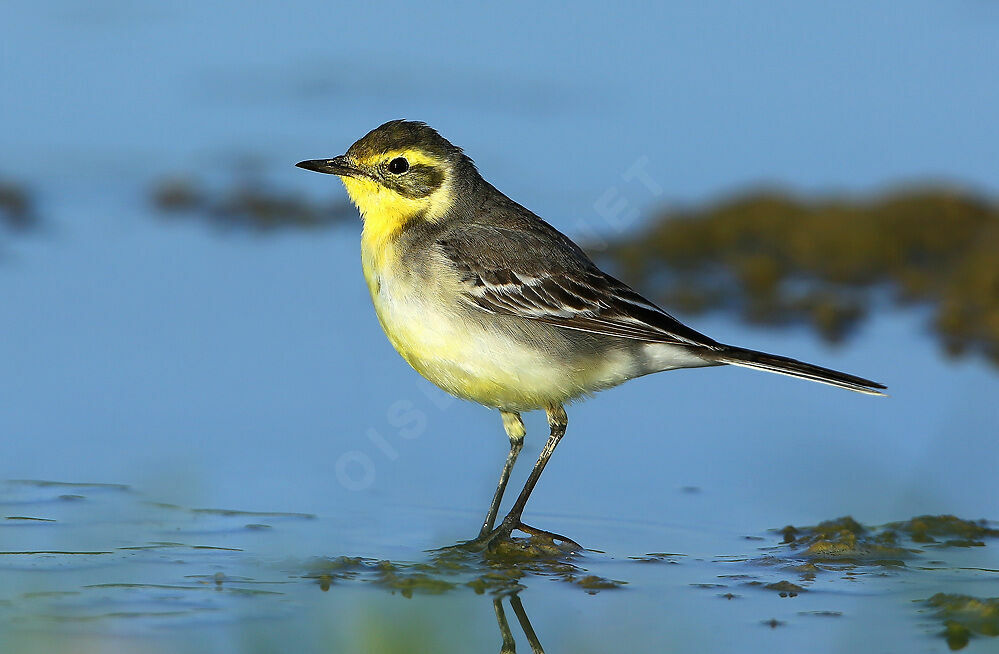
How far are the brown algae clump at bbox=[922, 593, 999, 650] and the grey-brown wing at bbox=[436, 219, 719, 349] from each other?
216 centimetres

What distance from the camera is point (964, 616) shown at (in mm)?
7191

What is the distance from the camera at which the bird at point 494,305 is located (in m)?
8.81

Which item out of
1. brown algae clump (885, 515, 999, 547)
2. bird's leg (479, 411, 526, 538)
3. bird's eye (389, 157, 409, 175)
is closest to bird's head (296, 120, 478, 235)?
bird's eye (389, 157, 409, 175)

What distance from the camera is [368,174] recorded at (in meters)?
9.57

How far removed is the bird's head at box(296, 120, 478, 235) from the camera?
31.3ft

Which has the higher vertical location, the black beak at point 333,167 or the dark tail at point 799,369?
the black beak at point 333,167

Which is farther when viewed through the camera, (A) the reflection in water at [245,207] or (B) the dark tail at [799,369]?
(A) the reflection in water at [245,207]

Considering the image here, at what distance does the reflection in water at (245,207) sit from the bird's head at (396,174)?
6.98 meters

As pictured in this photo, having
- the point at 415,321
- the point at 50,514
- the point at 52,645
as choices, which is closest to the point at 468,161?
the point at 415,321

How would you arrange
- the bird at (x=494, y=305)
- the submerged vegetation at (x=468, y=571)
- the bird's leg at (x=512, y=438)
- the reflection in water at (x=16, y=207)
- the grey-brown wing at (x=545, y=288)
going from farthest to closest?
the reflection in water at (x=16, y=207) → the bird's leg at (x=512, y=438) → the grey-brown wing at (x=545, y=288) → the bird at (x=494, y=305) → the submerged vegetation at (x=468, y=571)

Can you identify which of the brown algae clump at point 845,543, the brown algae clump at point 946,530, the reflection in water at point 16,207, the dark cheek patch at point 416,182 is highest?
the reflection in water at point 16,207

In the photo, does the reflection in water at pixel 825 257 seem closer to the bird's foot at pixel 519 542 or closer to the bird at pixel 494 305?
the bird at pixel 494 305

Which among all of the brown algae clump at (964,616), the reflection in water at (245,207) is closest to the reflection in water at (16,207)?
the reflection in water at (245,207)

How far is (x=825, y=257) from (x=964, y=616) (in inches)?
348
